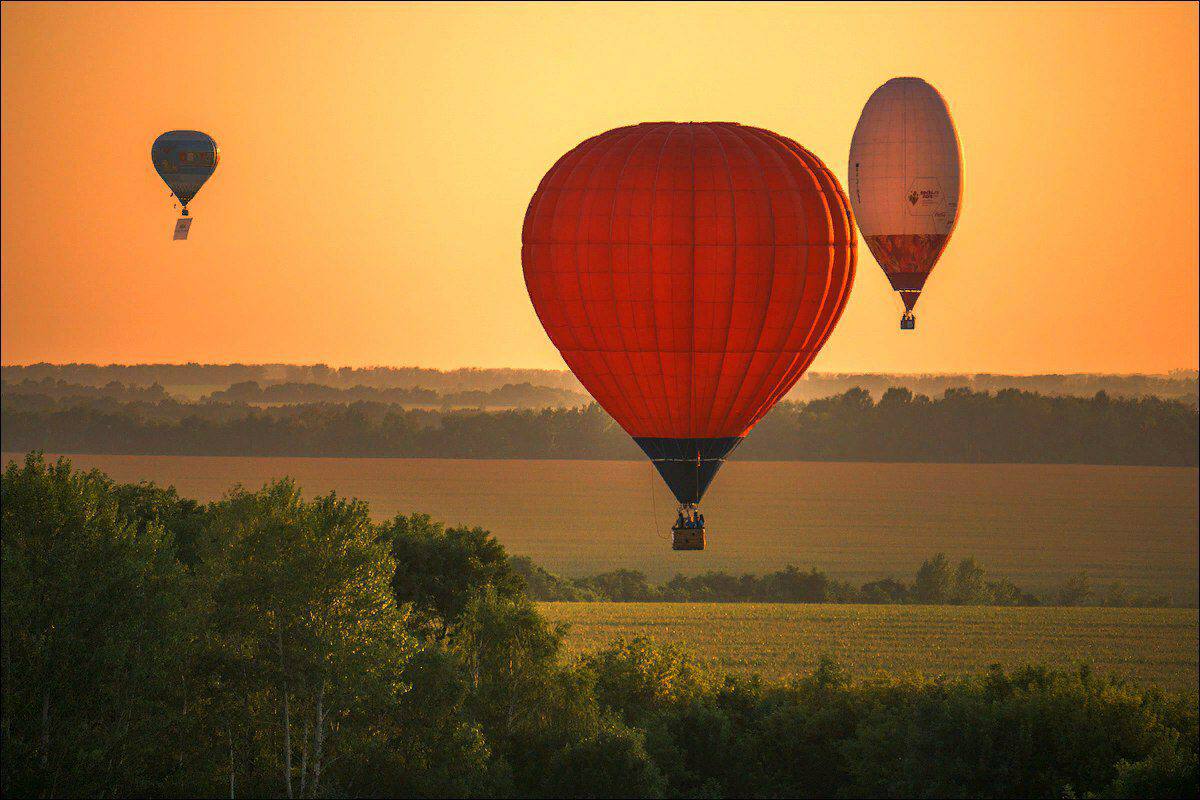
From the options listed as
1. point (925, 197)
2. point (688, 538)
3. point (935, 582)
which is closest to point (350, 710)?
point (688, 538)

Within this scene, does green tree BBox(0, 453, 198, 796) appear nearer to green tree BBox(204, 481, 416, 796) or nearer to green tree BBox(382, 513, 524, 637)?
green tree BBox(204, 481, 416, 796)

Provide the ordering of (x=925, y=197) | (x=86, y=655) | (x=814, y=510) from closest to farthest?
(x=86, y=655)
(x=925, y=197)
(x=814, y=510)

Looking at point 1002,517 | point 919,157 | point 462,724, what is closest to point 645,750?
point 462,724

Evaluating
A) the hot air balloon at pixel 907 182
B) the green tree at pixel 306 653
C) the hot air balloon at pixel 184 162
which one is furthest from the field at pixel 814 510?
the green tree at pixel 306 653

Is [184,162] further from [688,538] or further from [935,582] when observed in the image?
[935,582]

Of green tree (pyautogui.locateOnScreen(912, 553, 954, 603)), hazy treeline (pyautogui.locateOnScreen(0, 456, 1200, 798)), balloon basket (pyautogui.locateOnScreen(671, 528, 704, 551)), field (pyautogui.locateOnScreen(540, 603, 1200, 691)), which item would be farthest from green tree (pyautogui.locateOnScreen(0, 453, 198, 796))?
green tree (pyautogui.locateOnScreen(912, 553, 954, 603))

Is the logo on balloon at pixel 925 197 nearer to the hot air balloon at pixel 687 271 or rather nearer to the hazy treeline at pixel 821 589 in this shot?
the hot air balloon at pixel 687 271
